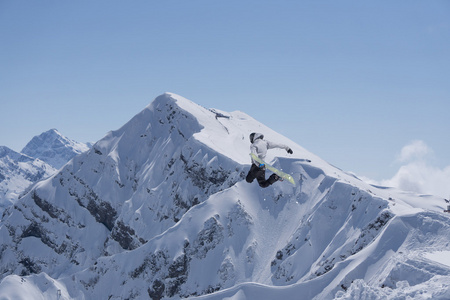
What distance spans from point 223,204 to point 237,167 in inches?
749

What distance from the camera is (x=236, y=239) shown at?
17350cm

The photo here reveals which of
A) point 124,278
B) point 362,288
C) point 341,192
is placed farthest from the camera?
point 124,278

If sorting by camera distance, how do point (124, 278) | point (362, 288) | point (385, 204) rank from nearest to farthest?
1. point (362, 288)
2. point (385, 204)
3. point (124, 278)

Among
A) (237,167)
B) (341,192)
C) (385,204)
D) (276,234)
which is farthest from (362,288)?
(237,167)

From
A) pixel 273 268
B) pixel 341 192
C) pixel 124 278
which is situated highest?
pixel 341 192

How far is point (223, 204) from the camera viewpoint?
176 m

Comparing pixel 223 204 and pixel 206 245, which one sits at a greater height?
pixel 223 204

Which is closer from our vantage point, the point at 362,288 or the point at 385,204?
the point at 362,288

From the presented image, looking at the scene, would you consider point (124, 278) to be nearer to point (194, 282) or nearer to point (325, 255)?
point (194, 282)

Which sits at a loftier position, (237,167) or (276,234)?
(237,167)

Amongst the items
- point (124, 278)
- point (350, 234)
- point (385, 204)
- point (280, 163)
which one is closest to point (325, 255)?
point (350, 234)

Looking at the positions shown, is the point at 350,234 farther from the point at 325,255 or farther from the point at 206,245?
the point at 206,245

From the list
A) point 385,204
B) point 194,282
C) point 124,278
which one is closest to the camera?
point 385,204

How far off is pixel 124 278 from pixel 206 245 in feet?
123
